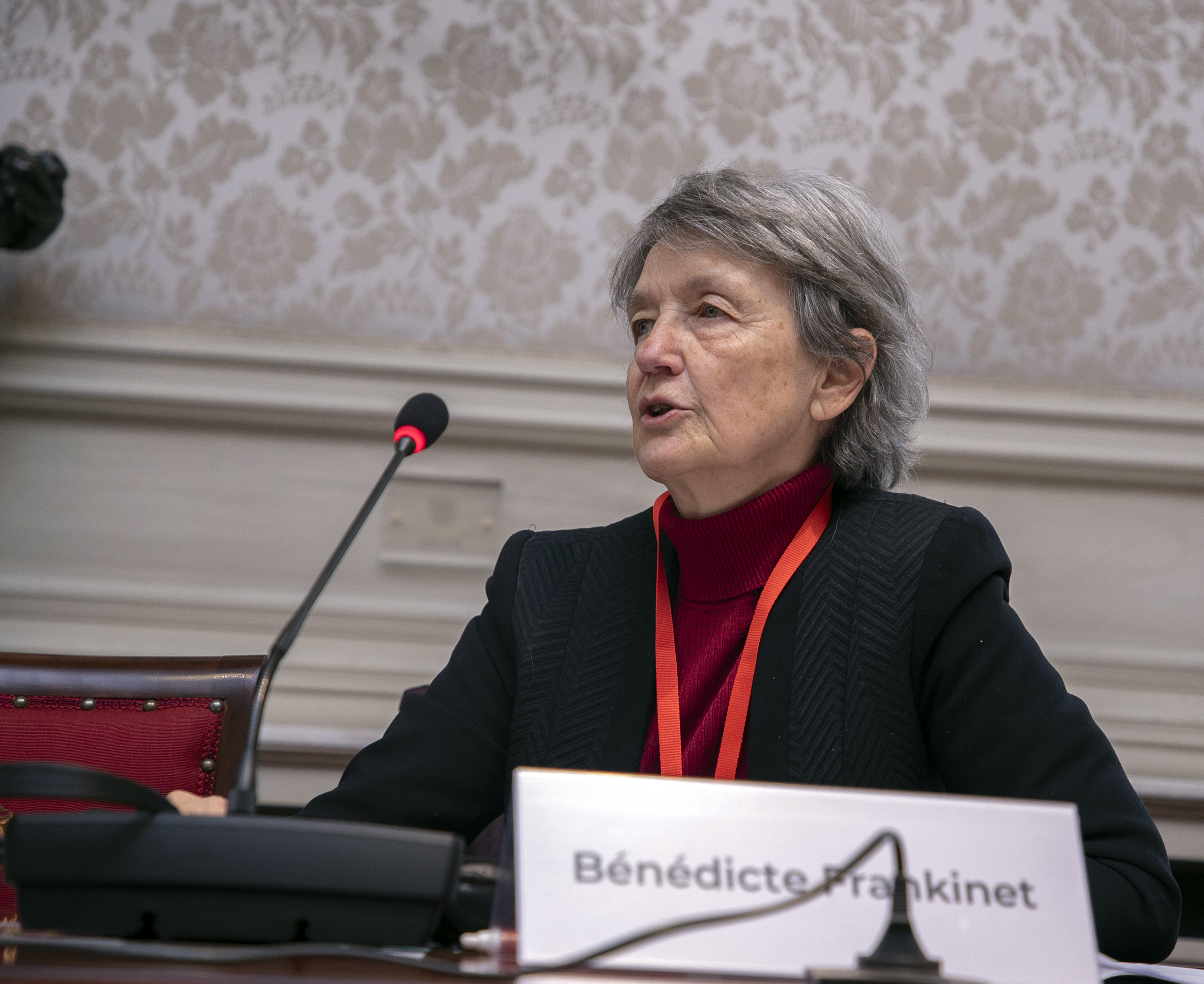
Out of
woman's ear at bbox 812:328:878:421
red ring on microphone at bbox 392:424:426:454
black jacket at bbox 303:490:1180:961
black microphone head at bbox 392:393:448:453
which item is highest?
woman's ear at bbox 812:328:878:421

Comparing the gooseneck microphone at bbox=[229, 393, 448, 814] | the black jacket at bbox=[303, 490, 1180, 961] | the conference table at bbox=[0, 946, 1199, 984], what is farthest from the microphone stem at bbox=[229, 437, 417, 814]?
the black jacket at bbox=[303, 490, 1180, 961]

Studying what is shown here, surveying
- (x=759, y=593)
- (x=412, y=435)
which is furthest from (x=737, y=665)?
(x=412, y=435)

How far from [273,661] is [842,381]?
770mm

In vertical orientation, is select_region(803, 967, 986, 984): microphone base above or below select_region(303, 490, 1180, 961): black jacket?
below

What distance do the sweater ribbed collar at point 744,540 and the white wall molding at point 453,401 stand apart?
24.6 inches

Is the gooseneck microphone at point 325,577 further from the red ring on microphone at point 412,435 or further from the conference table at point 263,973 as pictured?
the conference table at point 263,973

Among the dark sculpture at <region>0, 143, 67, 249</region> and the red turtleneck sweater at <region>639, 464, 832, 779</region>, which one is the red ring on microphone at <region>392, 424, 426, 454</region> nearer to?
the red turtleneck sweater at <region>639, 464, 832, 779</region>

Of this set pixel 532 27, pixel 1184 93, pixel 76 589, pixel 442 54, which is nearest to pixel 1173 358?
pixel 1184 93

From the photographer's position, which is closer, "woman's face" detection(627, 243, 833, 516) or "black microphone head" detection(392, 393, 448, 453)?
"black microphone head" detection(392, 393, 448, 453)

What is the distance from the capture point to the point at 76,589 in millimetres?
1858

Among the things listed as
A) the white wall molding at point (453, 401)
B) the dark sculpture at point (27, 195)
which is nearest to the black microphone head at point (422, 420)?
the white wall molding at point (453, 401)

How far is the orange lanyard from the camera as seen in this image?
3.80 ft

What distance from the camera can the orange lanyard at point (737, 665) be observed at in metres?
1.16

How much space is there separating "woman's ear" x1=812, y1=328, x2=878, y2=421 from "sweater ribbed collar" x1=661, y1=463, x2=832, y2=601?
0.27 feet
